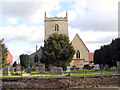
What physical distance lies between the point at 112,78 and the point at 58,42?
19.5 m

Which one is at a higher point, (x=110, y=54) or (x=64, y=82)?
(x=110, y=54)

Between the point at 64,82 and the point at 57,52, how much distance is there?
17.1 metres

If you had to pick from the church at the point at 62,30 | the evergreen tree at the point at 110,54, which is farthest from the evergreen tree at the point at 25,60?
the evergreen tree at the point at 110,54

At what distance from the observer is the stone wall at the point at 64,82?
20.9 metres

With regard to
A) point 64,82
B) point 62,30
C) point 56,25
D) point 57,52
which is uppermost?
point 56,25

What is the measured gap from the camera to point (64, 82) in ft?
69.9

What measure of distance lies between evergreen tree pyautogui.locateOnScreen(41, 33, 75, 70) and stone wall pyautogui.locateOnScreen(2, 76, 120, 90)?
15.6m

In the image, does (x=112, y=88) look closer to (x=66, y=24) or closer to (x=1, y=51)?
(x=1, y=51)

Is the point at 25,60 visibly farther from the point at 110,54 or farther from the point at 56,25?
the point at 110,54

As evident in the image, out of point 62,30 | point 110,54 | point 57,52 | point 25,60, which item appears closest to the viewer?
point 57,52

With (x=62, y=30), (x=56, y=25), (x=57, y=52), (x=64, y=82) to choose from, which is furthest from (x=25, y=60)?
(x=64, y=82)

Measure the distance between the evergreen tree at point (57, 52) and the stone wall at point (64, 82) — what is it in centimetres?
1559

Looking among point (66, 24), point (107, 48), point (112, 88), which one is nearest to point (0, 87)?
point (112, 88)

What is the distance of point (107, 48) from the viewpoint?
4262cm
